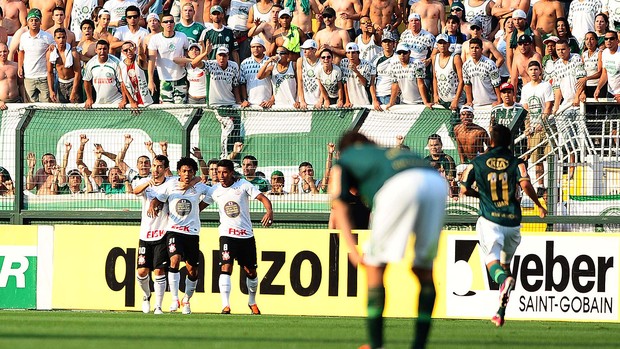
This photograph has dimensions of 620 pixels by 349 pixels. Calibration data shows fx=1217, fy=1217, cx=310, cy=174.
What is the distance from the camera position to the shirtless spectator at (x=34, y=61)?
2238 centimetres

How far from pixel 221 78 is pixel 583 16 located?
6.49 m

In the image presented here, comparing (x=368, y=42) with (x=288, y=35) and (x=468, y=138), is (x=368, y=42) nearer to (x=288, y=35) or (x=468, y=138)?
(x=288, y=35)

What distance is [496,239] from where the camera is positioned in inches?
550

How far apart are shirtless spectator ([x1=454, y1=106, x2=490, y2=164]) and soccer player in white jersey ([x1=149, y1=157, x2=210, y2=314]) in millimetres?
3742

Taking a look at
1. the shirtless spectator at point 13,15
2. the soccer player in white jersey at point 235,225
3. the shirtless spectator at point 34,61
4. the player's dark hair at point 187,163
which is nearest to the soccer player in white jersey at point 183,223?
the player's dark hair at point 187,163

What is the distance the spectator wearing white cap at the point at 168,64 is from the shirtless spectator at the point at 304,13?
2330mm

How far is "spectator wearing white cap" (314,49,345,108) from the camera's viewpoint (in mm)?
20891

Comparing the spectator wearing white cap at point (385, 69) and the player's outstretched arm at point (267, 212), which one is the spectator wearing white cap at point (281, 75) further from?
the player's outstretched arm at point (267, 212)

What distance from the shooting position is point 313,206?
1827 cm

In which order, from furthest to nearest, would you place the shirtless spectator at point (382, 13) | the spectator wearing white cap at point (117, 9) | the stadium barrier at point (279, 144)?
the spectator wearing white cap at point (117, 9)
the shirtless spectator at point (382, 13)
the stadium barrier at point (279, 144)

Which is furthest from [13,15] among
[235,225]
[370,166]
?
[370,166]

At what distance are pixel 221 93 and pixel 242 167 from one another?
3554 millimetres

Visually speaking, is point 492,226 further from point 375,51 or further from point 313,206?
point 375,51

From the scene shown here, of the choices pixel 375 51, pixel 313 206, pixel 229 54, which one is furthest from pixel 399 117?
pixel 229 54
